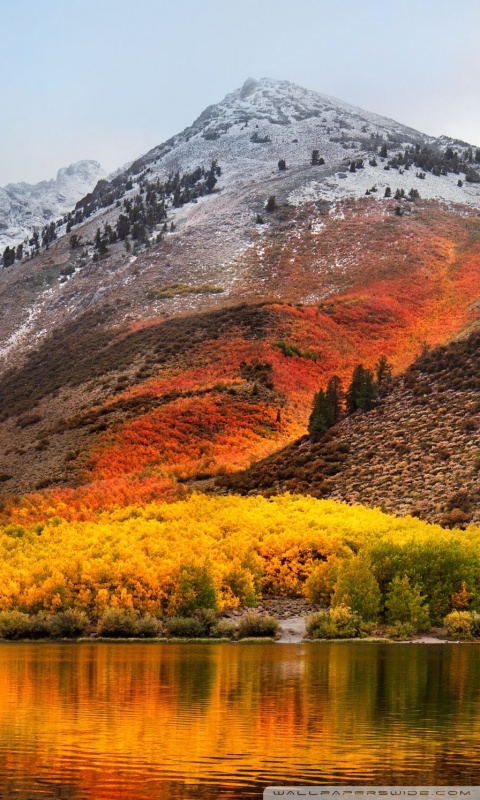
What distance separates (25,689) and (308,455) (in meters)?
32.5

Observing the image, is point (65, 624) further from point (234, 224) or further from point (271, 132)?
point (271, 132)

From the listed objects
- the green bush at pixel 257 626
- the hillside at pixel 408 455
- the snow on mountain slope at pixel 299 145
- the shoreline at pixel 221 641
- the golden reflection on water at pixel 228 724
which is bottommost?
the shoreline at pixel 221 641

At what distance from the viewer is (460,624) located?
2866 cm

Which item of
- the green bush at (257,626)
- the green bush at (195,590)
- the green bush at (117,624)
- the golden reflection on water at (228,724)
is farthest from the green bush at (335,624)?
the green bush at (117,624)

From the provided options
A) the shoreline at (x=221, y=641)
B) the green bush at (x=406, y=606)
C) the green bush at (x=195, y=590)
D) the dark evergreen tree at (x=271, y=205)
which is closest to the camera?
the shoreline at (x=221, y=641)

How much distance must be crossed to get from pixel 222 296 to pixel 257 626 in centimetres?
6490

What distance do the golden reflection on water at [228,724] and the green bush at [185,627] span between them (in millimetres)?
4908

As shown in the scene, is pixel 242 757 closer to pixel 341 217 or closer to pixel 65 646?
pixel 65 646

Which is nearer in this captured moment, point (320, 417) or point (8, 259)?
point (320, 417)

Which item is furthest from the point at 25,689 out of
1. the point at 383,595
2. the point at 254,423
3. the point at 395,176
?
the point at 395,176

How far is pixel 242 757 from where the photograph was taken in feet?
41.0

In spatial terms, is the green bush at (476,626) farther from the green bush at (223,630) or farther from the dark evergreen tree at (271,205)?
the dark evergreen tree at (271,205)

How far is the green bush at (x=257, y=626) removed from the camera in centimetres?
2903

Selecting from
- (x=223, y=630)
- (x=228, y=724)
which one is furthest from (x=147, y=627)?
(x=228, y=724)
